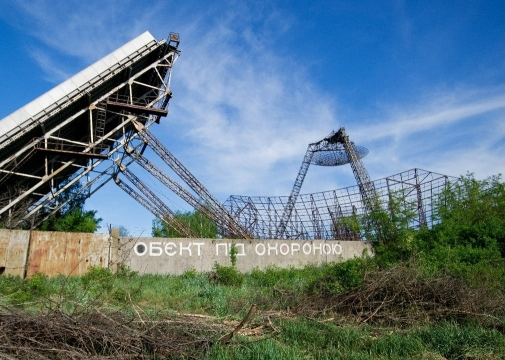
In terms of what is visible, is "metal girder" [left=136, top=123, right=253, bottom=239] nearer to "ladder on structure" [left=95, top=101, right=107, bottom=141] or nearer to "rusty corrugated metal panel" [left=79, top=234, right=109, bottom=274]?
"ladder on structure" [left=95, top=101, right=107, bottom=141]

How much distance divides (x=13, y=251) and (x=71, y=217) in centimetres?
1096

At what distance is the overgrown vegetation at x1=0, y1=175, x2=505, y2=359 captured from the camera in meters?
4.97

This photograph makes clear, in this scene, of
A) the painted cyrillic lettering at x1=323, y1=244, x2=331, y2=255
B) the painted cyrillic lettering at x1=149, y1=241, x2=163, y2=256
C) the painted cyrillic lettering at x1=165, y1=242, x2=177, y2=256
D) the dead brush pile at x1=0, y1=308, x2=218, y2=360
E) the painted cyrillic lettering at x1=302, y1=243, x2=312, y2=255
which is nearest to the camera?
the dead brush pile at x1=0, y1=308, x2=218, y2=360

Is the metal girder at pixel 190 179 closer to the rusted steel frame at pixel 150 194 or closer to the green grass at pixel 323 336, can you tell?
the rusted steel frame at pixel 150 194

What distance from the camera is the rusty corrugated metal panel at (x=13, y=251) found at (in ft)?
44.1

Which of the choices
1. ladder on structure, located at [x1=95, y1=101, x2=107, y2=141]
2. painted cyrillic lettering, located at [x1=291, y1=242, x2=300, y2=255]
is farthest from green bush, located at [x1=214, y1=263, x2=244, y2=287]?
ladder on structure, located at [x1=95, y1=101, x2=107, y2=141]

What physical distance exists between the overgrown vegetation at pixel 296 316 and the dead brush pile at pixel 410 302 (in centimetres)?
2

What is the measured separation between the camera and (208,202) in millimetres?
23578

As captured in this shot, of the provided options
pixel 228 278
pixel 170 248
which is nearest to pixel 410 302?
pixel 228 278

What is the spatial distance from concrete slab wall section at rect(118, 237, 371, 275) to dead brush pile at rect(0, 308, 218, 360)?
10.8 m

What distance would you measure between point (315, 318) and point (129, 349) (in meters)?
4.16

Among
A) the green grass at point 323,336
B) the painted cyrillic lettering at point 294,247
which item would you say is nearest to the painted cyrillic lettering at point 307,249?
the painted cyrillic lettering at point 294,247

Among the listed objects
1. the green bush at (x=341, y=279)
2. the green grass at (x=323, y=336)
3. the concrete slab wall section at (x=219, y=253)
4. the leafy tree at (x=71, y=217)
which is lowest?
the green grass at (x=323, y=336)

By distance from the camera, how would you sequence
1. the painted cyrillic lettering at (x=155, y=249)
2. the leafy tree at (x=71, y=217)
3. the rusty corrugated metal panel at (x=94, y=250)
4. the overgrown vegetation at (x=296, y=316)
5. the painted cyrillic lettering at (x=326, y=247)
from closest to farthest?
the overgrown vegetation at (x=296, y=316), the rusty corrugated metal panel at (x=94, y=250), the painted cyrillic lettering at (x=155, y=249), the painted cyrillic lettering at (x=326, y=247), the leafy tree at (x=71, y=217)
